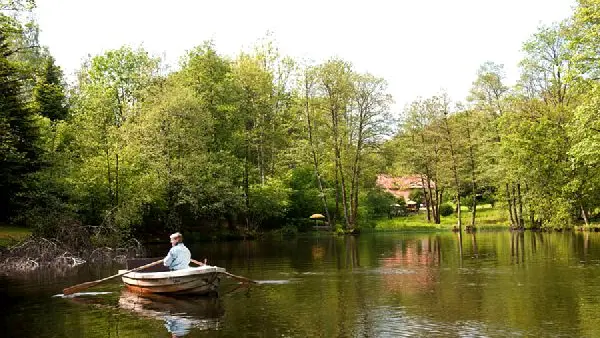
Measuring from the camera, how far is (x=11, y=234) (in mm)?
31734

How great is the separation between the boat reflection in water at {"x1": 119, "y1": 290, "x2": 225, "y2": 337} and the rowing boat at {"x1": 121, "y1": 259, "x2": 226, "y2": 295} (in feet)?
0.82

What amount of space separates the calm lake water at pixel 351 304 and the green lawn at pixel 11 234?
6286mm

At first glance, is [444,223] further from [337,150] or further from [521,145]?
[337,150]

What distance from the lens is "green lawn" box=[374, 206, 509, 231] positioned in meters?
58.3

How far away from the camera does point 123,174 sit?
4044cm

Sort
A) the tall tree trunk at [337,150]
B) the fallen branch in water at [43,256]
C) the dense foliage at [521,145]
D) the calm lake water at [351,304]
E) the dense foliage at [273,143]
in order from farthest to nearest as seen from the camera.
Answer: the tall tree trunk at [337,150]
the dense foliage at [521,145]
the dense foliage at [273,143]
the fallen branch in water at [43,256]
the calm lake water at [351,304]

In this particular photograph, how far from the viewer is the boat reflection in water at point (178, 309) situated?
44.9 ft

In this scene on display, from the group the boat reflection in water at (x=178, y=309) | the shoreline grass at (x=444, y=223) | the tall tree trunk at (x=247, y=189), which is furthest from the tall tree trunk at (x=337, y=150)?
the boat reflection in water at (x=178, y=309)

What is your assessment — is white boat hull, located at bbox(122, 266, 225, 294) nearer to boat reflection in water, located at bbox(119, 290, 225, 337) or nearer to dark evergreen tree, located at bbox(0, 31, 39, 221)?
boat reflection in water, located at bbox(119, 290, 225, 337)

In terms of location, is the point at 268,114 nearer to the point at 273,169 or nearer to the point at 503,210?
the point at 273,169

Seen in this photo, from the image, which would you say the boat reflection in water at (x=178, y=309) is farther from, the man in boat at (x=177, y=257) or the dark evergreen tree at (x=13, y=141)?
the dark evergreen tree at (x=13, y=141)

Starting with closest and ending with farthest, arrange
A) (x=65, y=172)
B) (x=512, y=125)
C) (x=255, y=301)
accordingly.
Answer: (x=255, y=301), (x=65, y=172), (x=512, y=125)

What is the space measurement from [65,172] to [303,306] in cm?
2525

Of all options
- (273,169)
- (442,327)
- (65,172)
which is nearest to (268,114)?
(273,169)
